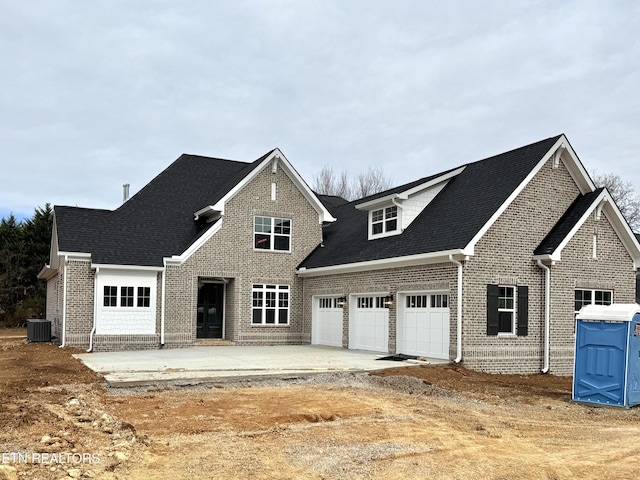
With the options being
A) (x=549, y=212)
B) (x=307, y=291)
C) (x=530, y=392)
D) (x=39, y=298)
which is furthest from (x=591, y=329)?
(x=39, y=298)

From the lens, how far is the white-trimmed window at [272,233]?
25.4 m

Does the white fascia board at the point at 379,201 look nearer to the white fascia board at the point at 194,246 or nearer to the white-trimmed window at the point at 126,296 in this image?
the white fascia board at the point at 194,246

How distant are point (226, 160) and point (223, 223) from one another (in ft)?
17.9

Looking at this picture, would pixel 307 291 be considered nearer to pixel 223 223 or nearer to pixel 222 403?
pixel 223 223

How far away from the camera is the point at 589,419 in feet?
36.5

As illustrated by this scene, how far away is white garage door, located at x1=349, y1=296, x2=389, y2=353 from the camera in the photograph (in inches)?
824

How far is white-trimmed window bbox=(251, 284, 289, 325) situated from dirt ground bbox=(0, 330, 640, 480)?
34.5 feet

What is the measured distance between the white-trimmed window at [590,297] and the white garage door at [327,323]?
7.93m

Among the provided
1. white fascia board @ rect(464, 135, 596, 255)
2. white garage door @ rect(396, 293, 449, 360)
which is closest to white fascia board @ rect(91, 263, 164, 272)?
white garage door @ rect(396, 293, 449, 360)

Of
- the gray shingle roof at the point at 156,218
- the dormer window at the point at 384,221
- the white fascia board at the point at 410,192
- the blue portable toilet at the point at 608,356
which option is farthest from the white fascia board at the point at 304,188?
the blue portable toilet at the point at 608,356

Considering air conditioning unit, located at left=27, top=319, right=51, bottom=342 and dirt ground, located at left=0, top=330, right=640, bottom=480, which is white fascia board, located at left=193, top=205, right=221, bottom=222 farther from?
dirt ground, located at left=0, top=330, right=640, bottom=480

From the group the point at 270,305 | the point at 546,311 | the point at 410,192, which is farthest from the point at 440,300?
the point at 270,305

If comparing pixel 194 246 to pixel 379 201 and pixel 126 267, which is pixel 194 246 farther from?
pixel 379 201

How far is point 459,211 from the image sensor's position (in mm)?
19609
